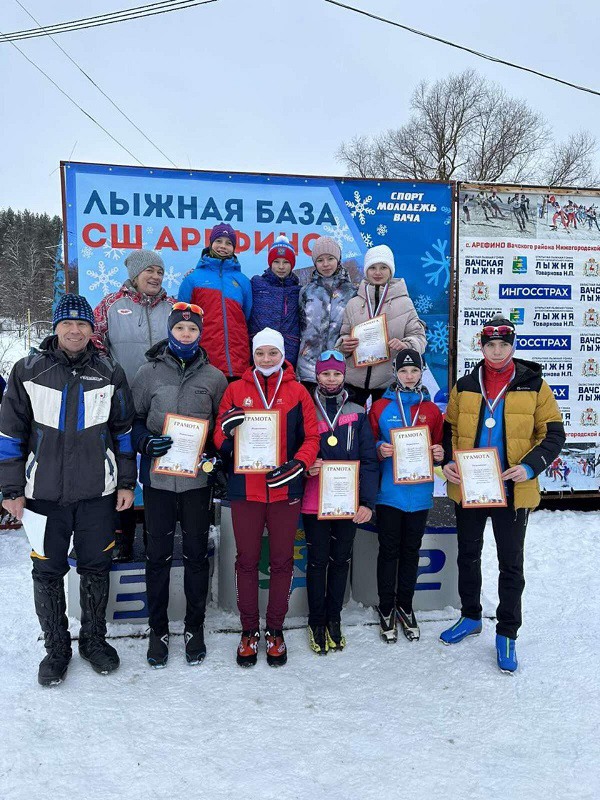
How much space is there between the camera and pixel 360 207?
16.8 ft

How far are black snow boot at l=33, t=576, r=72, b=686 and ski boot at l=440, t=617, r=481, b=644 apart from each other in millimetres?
2276

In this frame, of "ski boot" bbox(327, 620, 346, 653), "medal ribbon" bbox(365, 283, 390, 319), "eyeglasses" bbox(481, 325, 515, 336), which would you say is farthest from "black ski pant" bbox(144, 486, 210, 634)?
"eyeglasses" bbox(481, 325, 515, 336)

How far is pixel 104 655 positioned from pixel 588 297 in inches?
218

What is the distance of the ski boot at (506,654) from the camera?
3.08 metres

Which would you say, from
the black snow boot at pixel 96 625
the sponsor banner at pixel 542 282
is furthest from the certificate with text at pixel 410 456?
the sponsor banner at pixel 542 282

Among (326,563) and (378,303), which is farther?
(378,303)

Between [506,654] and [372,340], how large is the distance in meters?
2.08

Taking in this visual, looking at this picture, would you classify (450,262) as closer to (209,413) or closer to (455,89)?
(209,413)

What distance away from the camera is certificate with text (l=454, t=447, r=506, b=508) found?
3.04m

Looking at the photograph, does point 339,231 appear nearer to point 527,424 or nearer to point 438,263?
point 438,263

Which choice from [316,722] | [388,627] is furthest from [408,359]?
[316,722]

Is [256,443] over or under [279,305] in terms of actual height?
under

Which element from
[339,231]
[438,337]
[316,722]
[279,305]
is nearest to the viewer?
[316,722]

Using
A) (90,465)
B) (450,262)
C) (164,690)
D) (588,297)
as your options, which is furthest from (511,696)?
(588,297)
